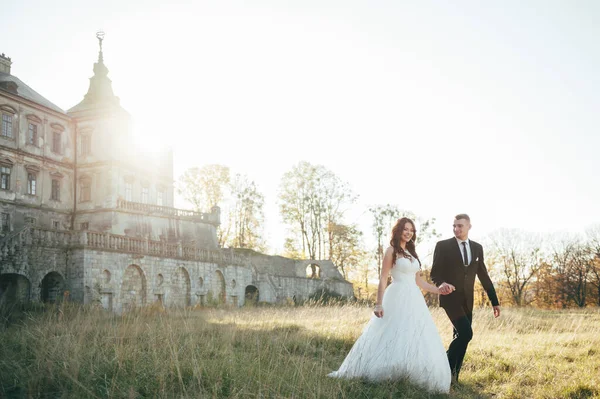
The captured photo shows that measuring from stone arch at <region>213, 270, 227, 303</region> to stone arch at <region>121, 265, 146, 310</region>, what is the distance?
265 inches

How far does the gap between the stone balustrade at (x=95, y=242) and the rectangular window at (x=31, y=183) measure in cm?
979

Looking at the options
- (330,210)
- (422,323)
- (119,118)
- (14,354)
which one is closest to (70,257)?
(119,118)

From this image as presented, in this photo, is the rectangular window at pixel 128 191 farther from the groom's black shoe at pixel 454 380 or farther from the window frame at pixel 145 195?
the groom's black shoe at pixel 454 380

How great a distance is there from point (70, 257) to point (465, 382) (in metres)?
21.5

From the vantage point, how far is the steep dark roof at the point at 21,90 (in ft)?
108

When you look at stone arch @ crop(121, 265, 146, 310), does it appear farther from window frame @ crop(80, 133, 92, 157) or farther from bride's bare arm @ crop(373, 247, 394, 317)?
bride's bare arm @ crop(373, 247, 394, 317)

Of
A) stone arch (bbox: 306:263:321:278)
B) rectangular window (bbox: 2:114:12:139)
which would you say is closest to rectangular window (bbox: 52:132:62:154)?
rectangular window (bbox: 2:114:12:139)

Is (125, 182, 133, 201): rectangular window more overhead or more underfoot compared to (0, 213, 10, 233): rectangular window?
more overhead

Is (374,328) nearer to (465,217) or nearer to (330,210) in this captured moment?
(465,217)

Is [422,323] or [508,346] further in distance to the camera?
[508,346]

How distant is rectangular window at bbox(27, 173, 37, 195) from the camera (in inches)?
1316

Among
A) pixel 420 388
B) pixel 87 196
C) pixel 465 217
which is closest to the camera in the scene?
Answer: pixel 420 388

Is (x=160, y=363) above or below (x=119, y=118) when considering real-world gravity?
below

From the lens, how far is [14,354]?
8000 millimetres
